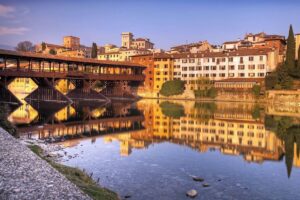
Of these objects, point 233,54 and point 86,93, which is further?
point 233,54

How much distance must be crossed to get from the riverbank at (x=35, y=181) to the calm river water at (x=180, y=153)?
72.2 inches

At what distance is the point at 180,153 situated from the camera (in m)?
22.0

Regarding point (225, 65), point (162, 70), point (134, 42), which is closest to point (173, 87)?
point (162, 70)

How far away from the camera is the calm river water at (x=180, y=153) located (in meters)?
14.5

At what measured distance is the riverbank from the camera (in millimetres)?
9602

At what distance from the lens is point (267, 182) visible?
50.8ft

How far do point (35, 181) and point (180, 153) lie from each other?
12.5 meters

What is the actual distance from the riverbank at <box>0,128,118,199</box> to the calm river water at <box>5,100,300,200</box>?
6.02 feet

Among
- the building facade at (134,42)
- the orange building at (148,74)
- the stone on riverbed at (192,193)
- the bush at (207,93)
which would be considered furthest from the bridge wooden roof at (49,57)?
the building facade at (134,42)

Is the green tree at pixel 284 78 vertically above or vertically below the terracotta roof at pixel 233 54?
below

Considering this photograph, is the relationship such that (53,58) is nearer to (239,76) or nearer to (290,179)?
(239,76)

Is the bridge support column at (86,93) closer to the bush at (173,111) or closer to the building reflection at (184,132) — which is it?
the bush at (173,111)

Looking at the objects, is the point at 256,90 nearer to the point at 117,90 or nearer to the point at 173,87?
the point at 173,87

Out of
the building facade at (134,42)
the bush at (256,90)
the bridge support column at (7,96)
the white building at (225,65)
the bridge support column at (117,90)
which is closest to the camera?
the bridge support column at (7,96)
